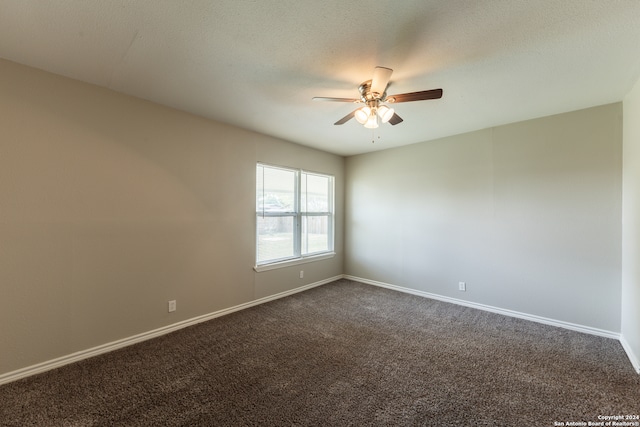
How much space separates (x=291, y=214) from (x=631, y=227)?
3.84m

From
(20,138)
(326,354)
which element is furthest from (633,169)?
(20,138)

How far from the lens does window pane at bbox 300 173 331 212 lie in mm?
4482

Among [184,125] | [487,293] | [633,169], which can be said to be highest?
[184,125]

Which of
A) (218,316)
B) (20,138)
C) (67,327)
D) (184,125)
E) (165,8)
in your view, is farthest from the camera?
(218,316)

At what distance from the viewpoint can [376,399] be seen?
186 cm

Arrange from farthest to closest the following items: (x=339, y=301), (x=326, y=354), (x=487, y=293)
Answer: (x=339, y=301) → (x=487, y=293) → (x=326, y=354)

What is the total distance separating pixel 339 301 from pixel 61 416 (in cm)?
293

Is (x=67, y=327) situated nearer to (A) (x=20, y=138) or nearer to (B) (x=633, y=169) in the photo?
(A) (x=20, y=138)

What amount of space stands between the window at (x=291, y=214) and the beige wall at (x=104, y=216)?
40cm

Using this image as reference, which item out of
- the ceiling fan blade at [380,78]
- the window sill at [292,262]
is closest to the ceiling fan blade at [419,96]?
the ceiling fan blade at [380,78]

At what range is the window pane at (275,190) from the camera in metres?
3.82
